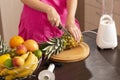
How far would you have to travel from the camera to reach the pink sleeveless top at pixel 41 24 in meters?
1.66

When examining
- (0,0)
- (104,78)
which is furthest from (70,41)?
(0,0)

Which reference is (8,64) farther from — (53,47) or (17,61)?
(53,47)

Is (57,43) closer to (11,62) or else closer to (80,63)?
(80,63)

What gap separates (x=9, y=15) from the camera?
2.80 meters

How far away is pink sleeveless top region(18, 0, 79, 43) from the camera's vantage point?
166cm

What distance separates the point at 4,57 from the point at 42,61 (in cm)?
23

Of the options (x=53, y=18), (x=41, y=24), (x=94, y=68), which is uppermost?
(x=53, y=18)

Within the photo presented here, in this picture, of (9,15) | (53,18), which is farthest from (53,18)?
(9,15)

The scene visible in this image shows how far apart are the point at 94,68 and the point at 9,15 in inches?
65.8

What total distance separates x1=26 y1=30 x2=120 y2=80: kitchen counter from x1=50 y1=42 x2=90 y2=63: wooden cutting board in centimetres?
2

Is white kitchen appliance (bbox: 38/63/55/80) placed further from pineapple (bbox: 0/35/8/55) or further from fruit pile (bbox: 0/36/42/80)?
pineapple (bbox: 0/35/8/55)

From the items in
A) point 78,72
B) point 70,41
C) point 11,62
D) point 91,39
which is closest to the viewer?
point 11,62

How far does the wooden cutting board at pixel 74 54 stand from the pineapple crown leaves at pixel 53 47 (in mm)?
23

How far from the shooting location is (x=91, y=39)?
5.28 ft
